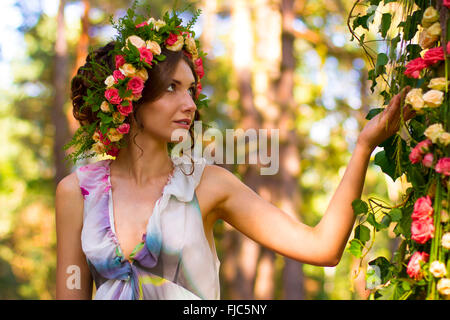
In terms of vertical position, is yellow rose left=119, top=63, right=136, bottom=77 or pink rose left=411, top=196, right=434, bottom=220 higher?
yellow rose left=119, top=63, right=136, bottom=77

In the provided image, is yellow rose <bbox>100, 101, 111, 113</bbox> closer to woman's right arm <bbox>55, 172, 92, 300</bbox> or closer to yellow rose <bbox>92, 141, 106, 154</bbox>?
yellow rose <bbox>92, 141, 106, 154</bbox>

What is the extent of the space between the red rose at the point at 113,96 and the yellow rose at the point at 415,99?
47.0 inches

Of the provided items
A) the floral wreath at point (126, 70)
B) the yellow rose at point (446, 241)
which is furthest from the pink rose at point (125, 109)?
the yellow rose at point (446, 241)

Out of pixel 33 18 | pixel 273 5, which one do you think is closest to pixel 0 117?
pixel 33 18

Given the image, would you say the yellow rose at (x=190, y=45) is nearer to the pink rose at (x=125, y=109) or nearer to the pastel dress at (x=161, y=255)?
the pink rose at (x=125, y=109)

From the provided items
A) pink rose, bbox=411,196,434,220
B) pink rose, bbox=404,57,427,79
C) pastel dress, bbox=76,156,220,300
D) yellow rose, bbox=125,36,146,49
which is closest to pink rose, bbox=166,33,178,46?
yellow rose, bbox=125,36,146,49

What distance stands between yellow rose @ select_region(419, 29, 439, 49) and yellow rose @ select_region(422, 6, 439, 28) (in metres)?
0.03

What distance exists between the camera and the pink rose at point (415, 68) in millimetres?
1846

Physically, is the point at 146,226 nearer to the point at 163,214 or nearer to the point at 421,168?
the point at 163,214

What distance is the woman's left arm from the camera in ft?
6.58

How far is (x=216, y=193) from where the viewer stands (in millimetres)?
2381

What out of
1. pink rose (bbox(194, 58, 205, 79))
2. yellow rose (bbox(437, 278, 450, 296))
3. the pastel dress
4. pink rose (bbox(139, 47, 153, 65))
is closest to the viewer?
yellow rose (bbox(437, 278, 450, 296))

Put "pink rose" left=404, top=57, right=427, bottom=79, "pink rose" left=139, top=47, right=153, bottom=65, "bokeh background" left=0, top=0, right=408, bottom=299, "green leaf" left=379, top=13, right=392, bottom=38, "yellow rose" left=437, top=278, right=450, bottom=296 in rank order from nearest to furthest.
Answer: "yellow rose" left=437, top=278, right=450, bottom=296 < "pink rose" left=404, top=57, right=427, bottom=79 < "green leaf" left=379, top=13, right=392, bottom=38 < "pink rose" left=139, top=47, right=153, bottom=65 < "bokeh background" left=0, top=0, right=408, bottom=299

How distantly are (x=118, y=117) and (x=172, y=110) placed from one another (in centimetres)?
30
